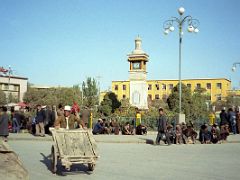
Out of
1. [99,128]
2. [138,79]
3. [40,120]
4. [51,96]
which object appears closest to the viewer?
[40,120]

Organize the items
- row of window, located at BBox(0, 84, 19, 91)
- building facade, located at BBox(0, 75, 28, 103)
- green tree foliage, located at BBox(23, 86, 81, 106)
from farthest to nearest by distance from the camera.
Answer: building facade, located at BBox(0, 75, 28, 103), row of window, located at BBox(0, 84, 19, 91), green tree foliage, located at BBox(23, 86, 81, 106)

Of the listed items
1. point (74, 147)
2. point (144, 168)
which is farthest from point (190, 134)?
point (74, 147)

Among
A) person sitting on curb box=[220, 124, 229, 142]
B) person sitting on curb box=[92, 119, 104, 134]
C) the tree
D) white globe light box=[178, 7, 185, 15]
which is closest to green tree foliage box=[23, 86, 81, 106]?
the tree

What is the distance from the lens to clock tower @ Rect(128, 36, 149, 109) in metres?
38.7

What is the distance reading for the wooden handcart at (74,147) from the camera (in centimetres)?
849

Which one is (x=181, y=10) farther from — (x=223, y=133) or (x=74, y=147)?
(x=74, y=147)

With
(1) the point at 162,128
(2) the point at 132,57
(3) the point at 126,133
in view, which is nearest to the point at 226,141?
(1) the point at 162,128

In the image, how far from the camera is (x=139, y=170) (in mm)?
9266

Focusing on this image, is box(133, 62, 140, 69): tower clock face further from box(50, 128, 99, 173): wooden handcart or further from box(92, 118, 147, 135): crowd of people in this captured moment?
box(50, 128, 99, 173): wooden handcart

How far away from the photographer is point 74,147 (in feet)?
29.0

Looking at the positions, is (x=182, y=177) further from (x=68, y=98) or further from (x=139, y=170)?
(x=68, y=98)

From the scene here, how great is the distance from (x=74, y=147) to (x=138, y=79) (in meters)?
30.4

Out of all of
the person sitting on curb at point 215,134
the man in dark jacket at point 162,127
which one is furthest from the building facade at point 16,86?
the man in dark jacket at point 162,127

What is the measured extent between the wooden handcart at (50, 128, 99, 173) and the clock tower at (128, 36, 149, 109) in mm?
29718
